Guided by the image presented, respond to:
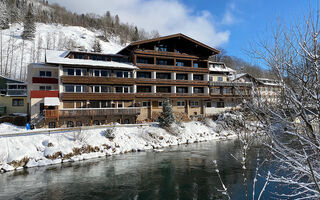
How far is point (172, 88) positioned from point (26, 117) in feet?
84.6

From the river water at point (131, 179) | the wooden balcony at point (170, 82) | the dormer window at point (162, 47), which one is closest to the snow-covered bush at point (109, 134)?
the river water at point (131, 179)

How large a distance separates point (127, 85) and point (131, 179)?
21437 mm

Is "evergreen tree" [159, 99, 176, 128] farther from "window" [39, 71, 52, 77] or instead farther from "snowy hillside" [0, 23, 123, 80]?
"snowy hillside" [0, 23, 123, 80]

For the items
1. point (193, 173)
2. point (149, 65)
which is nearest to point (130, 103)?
point (149, 65)

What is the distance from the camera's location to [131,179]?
16.3 m

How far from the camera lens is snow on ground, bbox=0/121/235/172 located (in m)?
20.0

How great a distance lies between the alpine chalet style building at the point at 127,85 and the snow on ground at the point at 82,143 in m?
4.65

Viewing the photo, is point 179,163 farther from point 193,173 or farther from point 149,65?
point 149,65

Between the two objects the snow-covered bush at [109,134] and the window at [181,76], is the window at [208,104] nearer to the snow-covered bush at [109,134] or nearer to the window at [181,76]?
the window at [181,76]

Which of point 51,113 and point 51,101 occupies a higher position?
point 51,101

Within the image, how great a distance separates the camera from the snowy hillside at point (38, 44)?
2918 inches

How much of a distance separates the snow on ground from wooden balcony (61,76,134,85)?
8.95 metres

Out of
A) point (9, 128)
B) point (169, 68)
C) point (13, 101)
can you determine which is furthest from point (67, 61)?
point (169, 68)

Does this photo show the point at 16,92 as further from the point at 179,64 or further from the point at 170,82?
the point at 179,64
